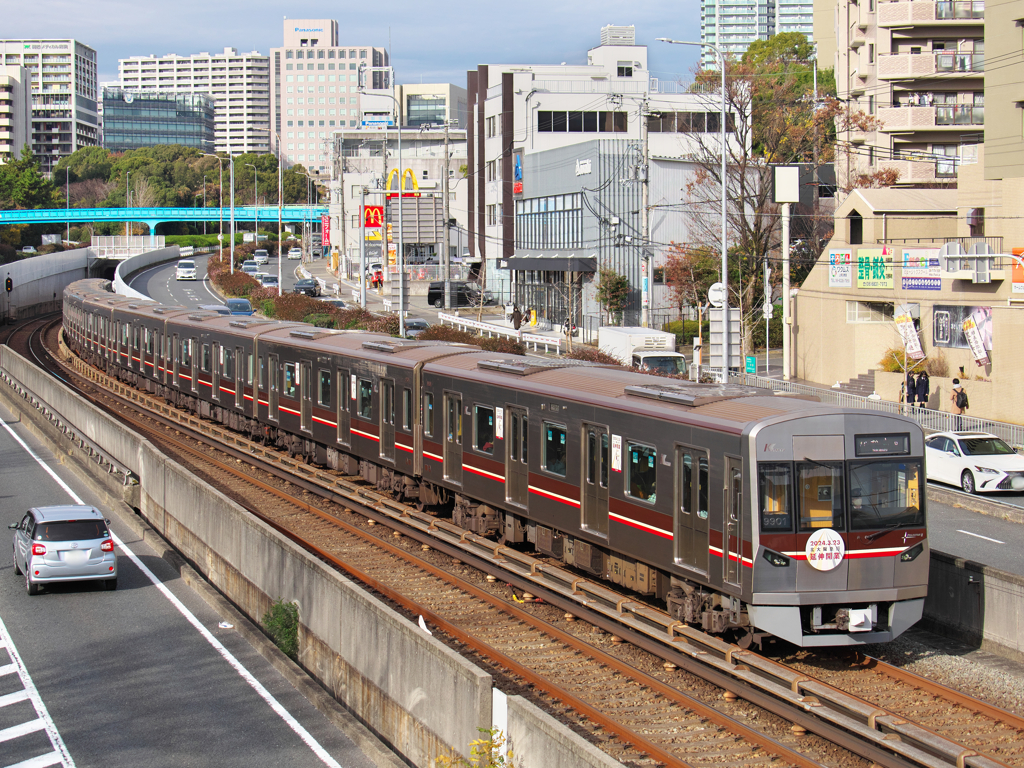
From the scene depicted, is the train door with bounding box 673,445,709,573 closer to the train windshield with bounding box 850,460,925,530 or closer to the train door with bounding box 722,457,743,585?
the train door with bounding box 722,457,743,585

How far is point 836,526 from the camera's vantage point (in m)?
11.6

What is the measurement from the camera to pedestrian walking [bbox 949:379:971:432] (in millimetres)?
28031

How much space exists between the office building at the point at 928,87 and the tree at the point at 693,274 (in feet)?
33.1

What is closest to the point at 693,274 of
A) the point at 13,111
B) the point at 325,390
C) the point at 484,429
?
the point at 325,390

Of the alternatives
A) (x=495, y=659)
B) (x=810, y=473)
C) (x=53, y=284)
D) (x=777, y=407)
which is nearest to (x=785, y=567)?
(x=810, y=473)

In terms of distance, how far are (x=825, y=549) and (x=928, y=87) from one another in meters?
45.4

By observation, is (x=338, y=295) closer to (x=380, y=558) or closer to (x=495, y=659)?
(x=380, y=558)

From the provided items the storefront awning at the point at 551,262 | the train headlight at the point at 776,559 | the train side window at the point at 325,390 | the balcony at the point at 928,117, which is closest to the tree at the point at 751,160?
the balcony at the point at 928,117

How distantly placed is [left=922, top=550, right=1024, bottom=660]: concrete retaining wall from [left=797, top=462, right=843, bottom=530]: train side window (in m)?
2.55

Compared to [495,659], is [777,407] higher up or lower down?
higher up

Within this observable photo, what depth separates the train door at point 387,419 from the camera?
2073 cm

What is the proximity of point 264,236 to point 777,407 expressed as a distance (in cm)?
13112

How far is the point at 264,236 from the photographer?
13775 cm

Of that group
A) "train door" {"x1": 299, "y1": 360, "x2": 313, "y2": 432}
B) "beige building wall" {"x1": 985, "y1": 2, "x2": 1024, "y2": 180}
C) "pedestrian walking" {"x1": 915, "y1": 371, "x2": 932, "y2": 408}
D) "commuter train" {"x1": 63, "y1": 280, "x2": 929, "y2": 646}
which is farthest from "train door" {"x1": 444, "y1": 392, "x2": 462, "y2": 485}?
"beige building wall" {"x1": 985, "y1": 2, "x2": 1024, "y2": 180}
